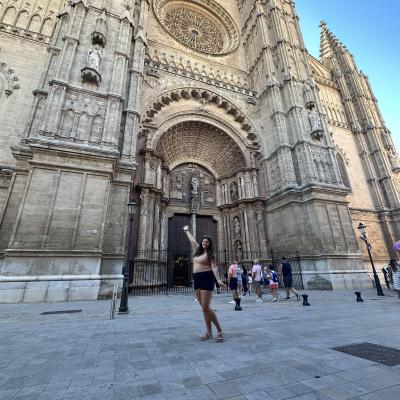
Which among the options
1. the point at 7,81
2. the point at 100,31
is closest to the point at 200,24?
the point at 100,31

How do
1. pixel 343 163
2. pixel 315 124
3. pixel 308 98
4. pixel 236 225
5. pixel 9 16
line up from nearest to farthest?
1. pixel 9 16
2. pixel 315 124
3. pixel 236 225
4. pixel 308 98
5. pixel 343 163

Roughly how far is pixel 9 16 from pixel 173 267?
763 inches

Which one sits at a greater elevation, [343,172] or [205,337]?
[343,172]

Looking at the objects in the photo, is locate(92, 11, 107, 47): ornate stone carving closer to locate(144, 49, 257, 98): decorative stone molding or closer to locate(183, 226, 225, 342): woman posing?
locate(144, 49, 257, 98): decorative stone molding

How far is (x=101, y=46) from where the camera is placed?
41.1ft

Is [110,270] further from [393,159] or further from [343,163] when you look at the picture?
[393,159]

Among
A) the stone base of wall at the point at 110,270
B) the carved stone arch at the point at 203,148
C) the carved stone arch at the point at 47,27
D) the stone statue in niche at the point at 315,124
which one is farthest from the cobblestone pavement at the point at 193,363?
the carved stone arch at the point at 47,27

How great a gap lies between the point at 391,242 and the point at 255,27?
22.9 meters

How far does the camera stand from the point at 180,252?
15.6 m

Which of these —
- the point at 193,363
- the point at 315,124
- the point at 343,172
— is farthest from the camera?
the point at 343,172

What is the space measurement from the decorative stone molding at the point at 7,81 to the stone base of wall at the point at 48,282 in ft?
33.2

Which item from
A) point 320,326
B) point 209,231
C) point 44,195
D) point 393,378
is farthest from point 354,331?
point 209,231

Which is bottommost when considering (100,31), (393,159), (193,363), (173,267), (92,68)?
(193,363)

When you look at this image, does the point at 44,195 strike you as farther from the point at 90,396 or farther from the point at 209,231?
the point at 209,231
